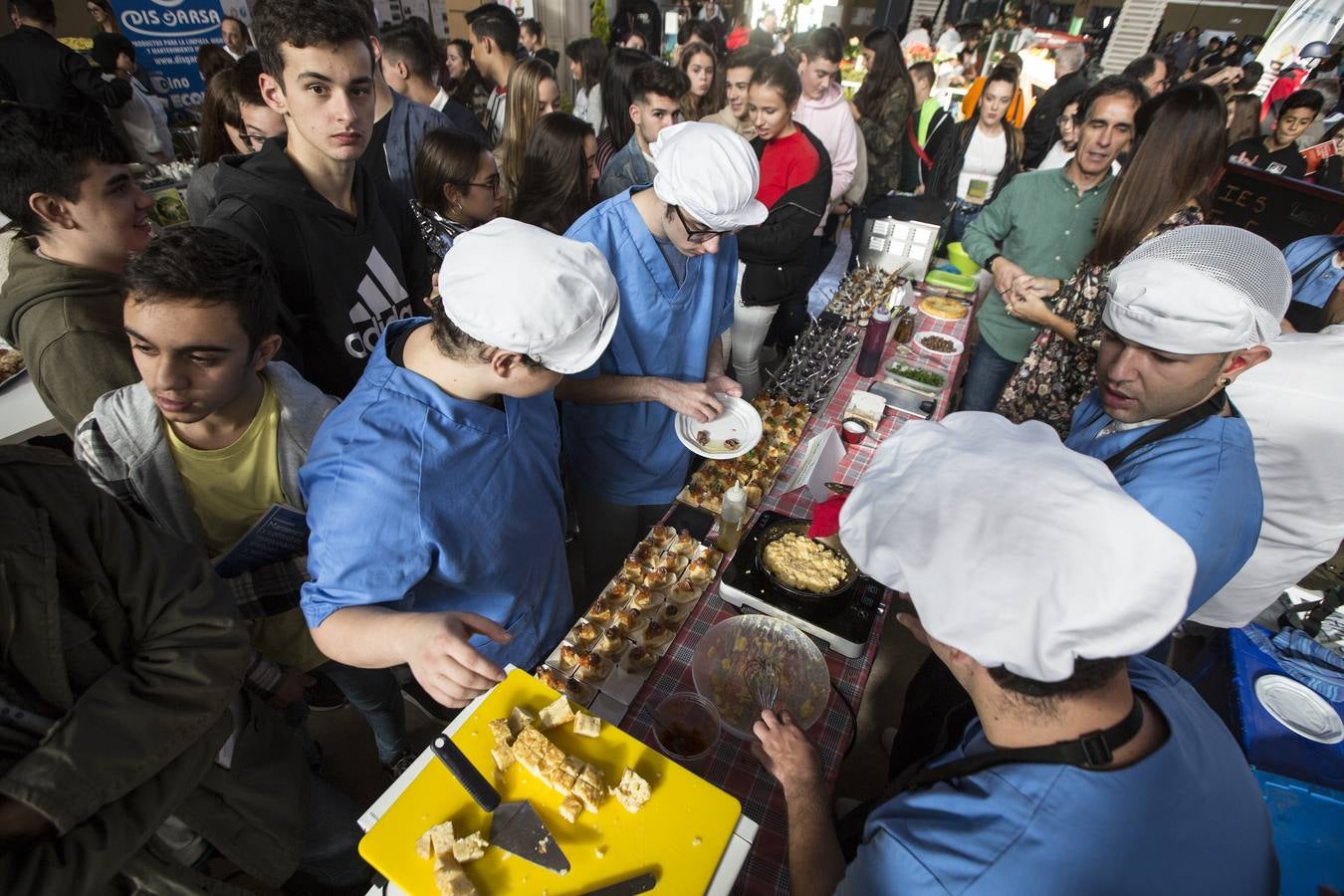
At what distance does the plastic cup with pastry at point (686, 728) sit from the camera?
1.69 metres

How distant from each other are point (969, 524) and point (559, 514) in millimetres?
1465

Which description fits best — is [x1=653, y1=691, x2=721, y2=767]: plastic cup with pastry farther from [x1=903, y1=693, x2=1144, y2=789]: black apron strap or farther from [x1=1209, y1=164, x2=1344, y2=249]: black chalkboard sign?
[x1=1209, y1=164, x2=1344, y2=249]: black chalkboard sign

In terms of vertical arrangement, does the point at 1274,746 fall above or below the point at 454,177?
below

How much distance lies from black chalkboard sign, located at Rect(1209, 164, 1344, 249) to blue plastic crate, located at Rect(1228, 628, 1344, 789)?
11.8 feet

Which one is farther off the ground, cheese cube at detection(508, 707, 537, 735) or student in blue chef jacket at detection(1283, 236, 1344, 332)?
student in blue chef jacket at detection(1283, 236, 1344, 332)

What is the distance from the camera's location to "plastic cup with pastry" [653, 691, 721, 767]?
169cm

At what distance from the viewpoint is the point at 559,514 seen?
→ 221 cm

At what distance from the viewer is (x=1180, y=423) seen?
72.6 inches

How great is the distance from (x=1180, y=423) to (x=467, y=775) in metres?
2.29

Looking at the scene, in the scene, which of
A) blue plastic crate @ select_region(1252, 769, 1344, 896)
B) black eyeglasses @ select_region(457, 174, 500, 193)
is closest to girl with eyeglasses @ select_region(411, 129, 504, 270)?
black eyeglasses @ select_region(457, 174, 500, 193)

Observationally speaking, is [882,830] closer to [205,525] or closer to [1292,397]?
[205,525]

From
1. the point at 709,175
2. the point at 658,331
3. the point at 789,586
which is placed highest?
the point at 709,175

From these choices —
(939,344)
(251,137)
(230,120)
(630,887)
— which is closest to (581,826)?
(630,887)

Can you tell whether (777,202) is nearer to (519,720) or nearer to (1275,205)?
(1275,205)
